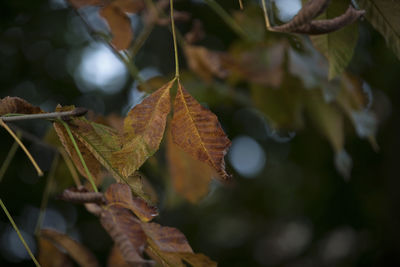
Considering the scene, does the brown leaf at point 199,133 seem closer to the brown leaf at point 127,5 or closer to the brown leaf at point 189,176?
the brown leaf at point 127,5

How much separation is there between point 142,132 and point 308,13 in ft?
0.76

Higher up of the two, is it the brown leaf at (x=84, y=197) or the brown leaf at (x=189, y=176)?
the brown leaf at (x=84, y=197)

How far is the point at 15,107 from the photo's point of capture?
1.71ft

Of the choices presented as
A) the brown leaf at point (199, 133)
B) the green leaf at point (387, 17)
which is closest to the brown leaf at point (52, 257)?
the brown leaf at point (199, 133)

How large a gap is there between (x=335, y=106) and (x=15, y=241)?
226 centimetres

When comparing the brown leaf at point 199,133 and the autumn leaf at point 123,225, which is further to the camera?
the brown leaf at point 199,133

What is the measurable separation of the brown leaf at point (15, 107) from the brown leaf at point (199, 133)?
0.58ft

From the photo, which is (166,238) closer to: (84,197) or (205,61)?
(84,197)

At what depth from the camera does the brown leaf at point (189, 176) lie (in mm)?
1061

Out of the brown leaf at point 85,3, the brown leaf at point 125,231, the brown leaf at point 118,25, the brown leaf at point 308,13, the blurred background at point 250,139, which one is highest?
→ the brown leaf at point 85,3

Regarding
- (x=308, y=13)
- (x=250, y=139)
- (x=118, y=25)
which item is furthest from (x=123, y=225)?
(x=250, y=139)

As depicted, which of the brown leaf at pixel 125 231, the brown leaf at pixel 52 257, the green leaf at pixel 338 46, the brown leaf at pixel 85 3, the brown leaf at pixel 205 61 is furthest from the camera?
the brown leaf at pixel 205 61

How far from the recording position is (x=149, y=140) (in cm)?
51

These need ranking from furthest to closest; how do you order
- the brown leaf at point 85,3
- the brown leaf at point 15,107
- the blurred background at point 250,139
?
the blurred background at point 250,139
the brown leaf at point 85,3
the brown leaf at point 15,107
